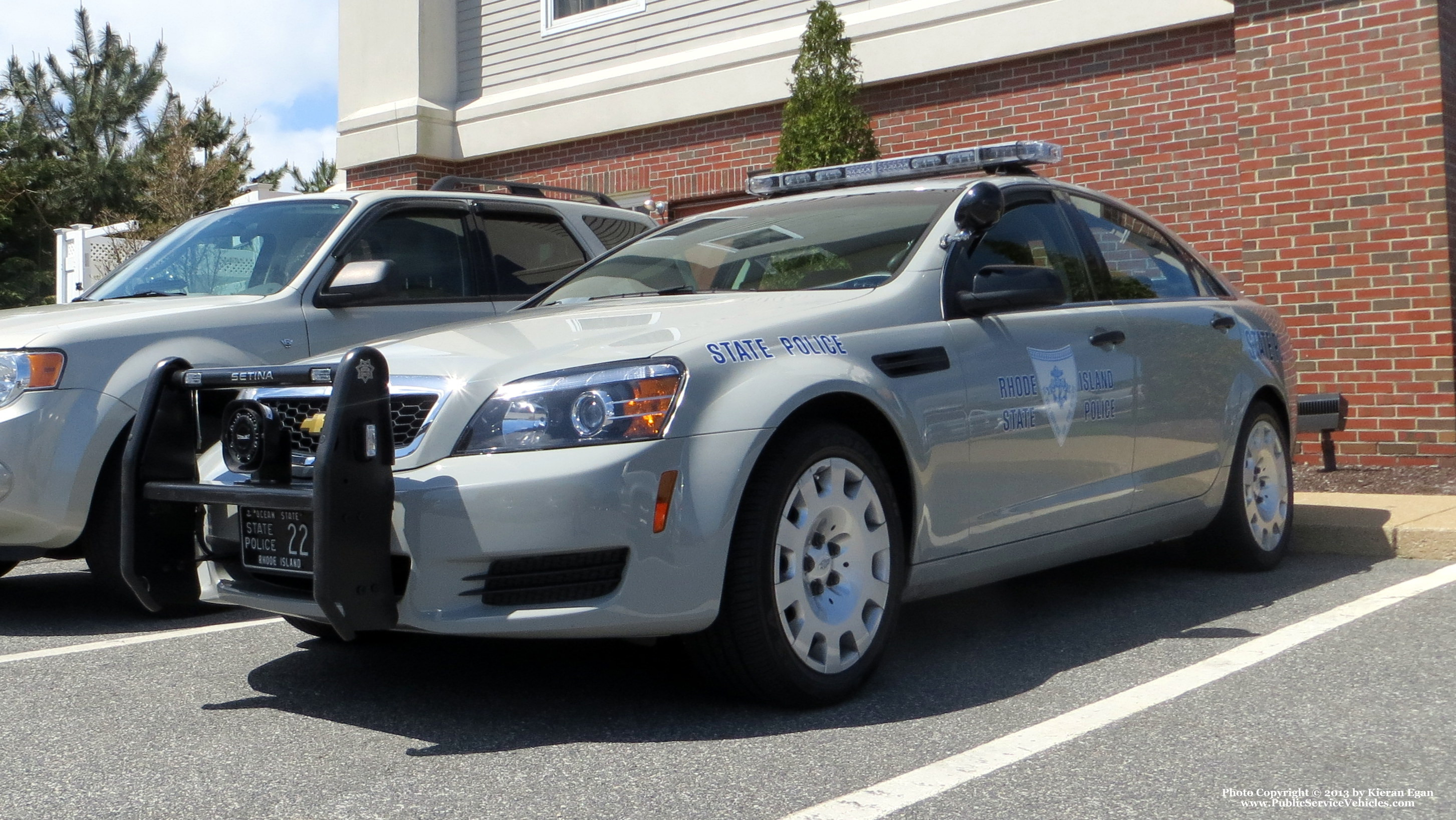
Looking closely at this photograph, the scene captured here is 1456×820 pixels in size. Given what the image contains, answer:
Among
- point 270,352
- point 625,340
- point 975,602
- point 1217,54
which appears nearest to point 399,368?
point 625,340

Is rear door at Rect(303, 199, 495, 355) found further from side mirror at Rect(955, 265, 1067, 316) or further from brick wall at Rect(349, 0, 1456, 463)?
brick wall at Rect(349, 0, 1456, 463)

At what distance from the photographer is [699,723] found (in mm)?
3748

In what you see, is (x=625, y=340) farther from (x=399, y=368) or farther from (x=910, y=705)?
(x=910, y=705)

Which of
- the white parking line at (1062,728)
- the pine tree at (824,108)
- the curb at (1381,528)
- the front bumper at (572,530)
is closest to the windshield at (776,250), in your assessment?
the front bumper at (572,530)

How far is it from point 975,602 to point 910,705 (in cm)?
172

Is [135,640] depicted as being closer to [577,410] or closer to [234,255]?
[234,255]

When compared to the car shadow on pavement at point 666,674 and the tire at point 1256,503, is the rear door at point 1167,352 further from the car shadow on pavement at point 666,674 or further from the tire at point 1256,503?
the car shadow on pavement at point 666,674

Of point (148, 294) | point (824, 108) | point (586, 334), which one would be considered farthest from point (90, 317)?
point (824, 108)

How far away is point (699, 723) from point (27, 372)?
295 centimetres

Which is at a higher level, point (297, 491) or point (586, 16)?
point (586, 16)

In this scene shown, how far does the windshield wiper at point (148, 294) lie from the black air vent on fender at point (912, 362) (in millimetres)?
3423

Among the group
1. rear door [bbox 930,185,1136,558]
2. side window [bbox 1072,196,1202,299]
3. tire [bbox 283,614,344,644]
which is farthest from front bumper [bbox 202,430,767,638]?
side window [bbox 1072,196,1202,299]

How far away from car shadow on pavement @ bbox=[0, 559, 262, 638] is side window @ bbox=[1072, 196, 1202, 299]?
11.4 ft

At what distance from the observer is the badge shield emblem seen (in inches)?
182
